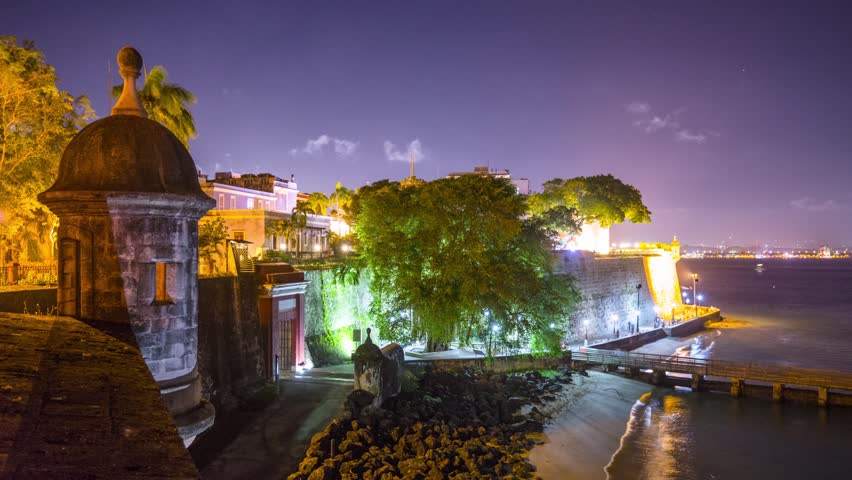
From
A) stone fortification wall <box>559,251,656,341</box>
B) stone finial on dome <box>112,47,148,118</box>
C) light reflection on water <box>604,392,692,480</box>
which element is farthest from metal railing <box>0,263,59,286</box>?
stone fortification wall <box>559,251,656,341</box>

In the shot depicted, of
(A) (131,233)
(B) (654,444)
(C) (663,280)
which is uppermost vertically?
(A) (131,233)

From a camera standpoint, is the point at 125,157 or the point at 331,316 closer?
the point at 125,157

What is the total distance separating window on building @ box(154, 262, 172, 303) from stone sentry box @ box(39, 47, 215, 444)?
0.4 inches

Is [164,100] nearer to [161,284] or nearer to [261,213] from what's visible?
[261,213]

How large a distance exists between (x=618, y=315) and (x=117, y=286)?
154ft

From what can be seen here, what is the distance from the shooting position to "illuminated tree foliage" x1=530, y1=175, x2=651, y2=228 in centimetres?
5875

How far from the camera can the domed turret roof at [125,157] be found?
21.7 ft

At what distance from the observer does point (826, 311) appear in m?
80.9

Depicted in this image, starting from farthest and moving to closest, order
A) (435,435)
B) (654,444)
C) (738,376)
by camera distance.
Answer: (738,376)
(654,444)
(435,435)

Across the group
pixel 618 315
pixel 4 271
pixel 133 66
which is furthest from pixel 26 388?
pixel 618 315

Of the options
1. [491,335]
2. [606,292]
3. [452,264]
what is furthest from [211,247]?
[606,292]

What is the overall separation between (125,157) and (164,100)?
79.5 ft

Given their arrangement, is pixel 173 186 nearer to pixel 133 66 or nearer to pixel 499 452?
pixel 133 66

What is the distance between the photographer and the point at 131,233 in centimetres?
672
